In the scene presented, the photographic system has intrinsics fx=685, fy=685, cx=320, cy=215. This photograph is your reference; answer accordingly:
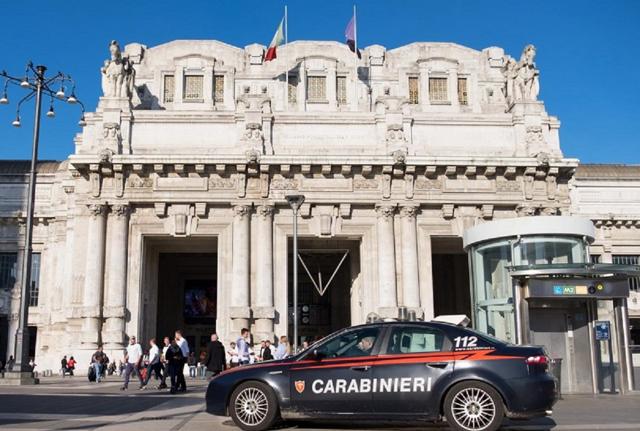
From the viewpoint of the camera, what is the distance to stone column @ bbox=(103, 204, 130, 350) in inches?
1198

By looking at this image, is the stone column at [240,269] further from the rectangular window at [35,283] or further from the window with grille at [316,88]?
the rectangular window at [35,283]

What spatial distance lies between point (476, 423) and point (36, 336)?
120 feet

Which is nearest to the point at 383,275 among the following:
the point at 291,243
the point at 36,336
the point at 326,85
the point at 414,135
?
the point at 291,243

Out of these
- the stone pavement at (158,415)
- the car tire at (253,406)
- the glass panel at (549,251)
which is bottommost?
the stone pavement at (158,415)

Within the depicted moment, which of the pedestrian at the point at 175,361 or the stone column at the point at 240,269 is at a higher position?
the stone column at the point at 240,269

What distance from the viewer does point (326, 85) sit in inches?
1585

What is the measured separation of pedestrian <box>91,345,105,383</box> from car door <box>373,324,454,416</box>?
18.2m

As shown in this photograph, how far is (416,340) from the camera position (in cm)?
1010

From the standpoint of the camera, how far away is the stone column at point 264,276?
30828mm

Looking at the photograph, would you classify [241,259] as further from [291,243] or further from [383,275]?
[383,275]

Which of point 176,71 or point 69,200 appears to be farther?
point 176,71

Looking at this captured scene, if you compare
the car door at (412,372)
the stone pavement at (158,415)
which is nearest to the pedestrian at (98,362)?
the stone pavement at (158,415)

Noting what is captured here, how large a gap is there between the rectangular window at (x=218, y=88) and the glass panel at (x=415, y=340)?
31.9m

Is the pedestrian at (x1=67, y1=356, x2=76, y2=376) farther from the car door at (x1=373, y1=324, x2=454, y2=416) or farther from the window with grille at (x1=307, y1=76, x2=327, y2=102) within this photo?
the car door at (x1=373, y1=324, x2=454, y2=416)
